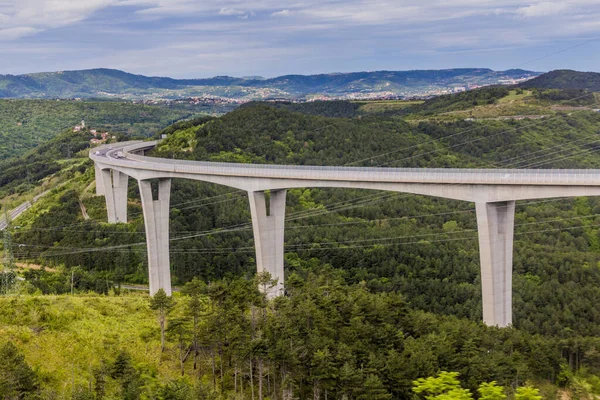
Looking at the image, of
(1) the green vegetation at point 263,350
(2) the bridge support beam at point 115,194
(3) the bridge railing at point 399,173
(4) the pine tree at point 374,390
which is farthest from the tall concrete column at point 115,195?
(4) the pine tree at point 374,390

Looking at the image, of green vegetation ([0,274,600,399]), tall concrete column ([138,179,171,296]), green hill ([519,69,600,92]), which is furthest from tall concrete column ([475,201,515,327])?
green hill ([519,69,600,92])

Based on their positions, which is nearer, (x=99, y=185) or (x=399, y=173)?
(x=399, y=173)

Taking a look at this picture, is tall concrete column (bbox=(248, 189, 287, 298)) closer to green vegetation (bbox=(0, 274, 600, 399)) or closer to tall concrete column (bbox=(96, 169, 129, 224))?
green vegetation (bbox=(0, 274, 600, 399))

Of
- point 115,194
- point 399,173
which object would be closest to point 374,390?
point 399,173

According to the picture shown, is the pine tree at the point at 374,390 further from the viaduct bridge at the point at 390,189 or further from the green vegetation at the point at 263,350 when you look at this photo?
the viaduct bridge at the point at 390,189

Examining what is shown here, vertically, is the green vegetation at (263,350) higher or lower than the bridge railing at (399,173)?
lower

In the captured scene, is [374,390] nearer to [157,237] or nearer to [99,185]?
[157,237]
